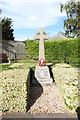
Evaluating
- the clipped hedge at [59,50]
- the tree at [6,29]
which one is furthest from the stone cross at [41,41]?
the tree at [6,29]

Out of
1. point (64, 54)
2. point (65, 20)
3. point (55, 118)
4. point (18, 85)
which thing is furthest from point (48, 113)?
point (65, 20)

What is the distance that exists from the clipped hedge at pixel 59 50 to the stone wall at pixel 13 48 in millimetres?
1245

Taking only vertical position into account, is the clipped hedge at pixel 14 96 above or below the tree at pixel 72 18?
below

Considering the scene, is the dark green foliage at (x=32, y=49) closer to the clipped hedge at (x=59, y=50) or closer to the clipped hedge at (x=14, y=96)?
the clipped hedge at (x=59, y=50)

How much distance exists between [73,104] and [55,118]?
723mm

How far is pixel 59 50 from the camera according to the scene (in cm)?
1430

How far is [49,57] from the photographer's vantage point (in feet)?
50.1

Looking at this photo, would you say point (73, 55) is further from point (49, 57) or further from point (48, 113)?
point (48, 113)

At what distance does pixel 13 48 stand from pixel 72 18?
1031cm

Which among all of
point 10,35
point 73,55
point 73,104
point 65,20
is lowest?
point 73,104

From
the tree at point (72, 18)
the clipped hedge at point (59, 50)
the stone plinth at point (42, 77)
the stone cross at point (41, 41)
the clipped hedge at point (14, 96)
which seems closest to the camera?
the clipped hedge at point (14, 96)

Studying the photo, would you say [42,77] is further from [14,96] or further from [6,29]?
[6,29]

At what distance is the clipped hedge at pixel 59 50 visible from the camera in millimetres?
12423

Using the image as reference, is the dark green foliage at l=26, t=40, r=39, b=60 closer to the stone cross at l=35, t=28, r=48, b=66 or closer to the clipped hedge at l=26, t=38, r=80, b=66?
the clipped hedge at l=26, t=38, r=80, b=66
